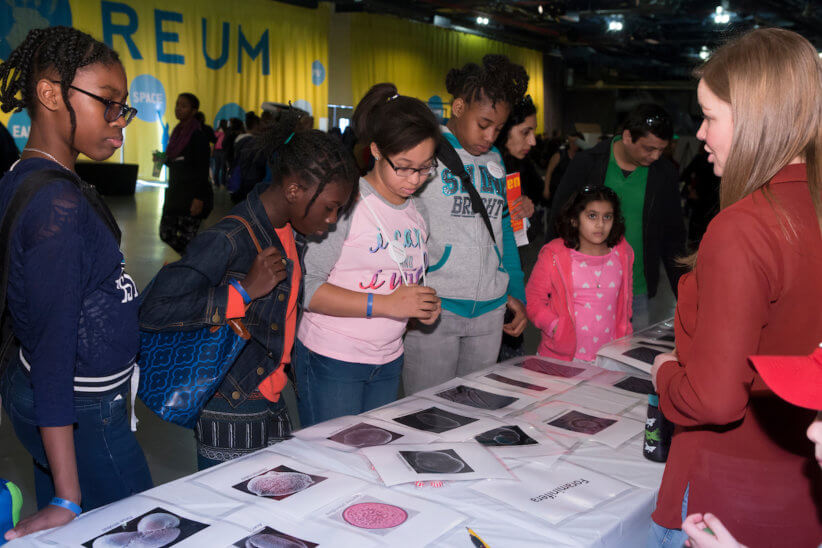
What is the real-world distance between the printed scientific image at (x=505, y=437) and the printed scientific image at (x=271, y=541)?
1.66 feet

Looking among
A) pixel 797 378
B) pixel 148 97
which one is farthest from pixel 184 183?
pixel 148 97

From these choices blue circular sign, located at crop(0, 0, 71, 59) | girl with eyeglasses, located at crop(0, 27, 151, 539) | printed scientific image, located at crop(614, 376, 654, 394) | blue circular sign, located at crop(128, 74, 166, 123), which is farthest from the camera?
blue circular sign, located at crop(128, 74, 166, 123)

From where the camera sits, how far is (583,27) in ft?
45.2

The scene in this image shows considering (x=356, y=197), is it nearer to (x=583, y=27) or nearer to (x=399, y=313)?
(x=399, y=313)

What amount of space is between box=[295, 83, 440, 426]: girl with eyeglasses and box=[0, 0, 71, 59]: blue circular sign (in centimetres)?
842

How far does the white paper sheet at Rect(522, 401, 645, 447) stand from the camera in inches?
58.7

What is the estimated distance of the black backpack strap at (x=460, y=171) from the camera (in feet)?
6.54

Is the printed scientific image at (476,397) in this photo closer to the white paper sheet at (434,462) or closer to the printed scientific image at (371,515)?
the white paper sheet at (434,462)

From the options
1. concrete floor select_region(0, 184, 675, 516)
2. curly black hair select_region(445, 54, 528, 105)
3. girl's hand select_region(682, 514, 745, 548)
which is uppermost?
curly black hair select_region(445, 54, 528, 105)

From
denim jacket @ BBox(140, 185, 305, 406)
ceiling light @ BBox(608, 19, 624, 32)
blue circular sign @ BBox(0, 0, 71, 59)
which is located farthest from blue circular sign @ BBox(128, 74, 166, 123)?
denim jacket @ BBox(140, 185, 305, 406)

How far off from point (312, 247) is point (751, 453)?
3.61ft

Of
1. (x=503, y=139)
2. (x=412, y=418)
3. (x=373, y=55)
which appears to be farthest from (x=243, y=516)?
(x=373, y=55)

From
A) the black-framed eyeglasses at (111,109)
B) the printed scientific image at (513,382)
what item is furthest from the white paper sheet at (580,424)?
the black-framed eyeglasses at (111,109)

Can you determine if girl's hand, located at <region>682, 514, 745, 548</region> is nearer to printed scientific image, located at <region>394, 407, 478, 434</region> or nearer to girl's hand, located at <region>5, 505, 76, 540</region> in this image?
printed scientific image, located at <region>394, 407, 478, 434</region>
